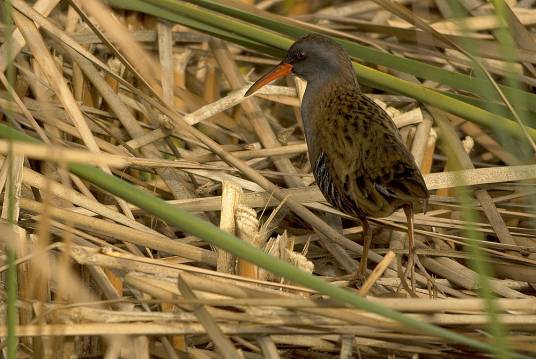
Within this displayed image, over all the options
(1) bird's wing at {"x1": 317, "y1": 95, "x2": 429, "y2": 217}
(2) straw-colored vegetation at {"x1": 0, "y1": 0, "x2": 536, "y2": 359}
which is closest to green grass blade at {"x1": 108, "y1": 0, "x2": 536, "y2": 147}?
(2) straw-colored vegetation at {"x1": 0, "y1": 0, "x2": 536, "y2": 359}

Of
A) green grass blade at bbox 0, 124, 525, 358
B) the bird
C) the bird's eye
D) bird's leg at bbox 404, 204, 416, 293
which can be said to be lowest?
green grass blade at bbox 0, 124, 525, 358

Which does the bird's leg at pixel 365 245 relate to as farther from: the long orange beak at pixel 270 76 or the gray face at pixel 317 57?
the long orange beak at pixel 270 76

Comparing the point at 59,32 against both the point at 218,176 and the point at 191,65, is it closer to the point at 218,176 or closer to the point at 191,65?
the point at 218,176

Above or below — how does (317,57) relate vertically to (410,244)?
above

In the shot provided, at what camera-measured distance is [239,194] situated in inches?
115

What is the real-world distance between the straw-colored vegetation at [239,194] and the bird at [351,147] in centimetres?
10

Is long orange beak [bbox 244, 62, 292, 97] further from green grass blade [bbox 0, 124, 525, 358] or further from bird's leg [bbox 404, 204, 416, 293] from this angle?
green grass blade [bbox 0, 124, 525, 358]

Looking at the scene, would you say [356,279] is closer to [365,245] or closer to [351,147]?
[365,245]

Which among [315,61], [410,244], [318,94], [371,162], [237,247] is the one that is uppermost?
[315,61]

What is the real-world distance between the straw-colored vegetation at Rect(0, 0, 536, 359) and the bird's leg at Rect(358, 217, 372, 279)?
4 centimetres

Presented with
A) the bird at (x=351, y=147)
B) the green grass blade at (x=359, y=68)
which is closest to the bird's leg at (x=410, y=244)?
the bird at (x=351, y=147)

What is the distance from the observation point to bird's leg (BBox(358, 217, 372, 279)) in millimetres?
2975

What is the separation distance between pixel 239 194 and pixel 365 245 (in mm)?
412

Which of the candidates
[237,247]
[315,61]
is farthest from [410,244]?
[237,247]
